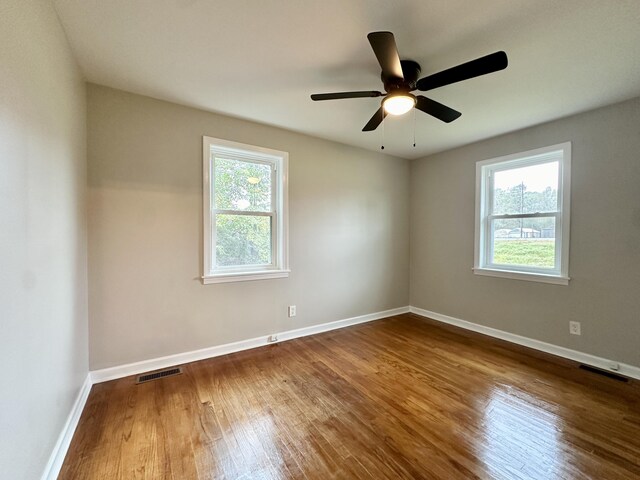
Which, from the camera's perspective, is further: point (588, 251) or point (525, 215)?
point (525, 215)

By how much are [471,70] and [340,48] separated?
85 cm

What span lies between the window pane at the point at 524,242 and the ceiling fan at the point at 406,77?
1975 mm

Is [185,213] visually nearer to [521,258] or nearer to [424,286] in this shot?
[424,286]

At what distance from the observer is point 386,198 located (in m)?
4.27

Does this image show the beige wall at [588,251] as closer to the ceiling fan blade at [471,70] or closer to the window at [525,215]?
the window at [525,215]

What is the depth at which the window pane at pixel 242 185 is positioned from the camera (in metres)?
2.94

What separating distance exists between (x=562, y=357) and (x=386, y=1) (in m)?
3.61

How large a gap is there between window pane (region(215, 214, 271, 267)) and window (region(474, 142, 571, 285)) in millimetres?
2792

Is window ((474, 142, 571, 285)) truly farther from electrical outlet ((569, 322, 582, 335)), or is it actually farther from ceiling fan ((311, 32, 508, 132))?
ceiling fan ((311, 32, 508, 132))

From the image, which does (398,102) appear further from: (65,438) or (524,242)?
(65,438)

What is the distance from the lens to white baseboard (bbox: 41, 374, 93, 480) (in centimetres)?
140

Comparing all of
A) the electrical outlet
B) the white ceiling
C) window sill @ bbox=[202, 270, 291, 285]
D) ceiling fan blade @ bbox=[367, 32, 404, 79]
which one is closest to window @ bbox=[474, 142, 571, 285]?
the electrical outlet

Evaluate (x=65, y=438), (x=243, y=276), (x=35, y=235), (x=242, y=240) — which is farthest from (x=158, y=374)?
(x=35, y=235)

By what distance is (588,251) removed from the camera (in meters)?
2.73
